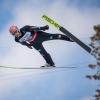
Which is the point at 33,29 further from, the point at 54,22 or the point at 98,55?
the point at 98,55

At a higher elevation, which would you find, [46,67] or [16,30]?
[16,30]

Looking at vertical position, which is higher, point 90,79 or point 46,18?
point 46,18

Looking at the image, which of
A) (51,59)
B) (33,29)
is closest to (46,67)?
(51,59)

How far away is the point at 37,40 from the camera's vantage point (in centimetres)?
2103

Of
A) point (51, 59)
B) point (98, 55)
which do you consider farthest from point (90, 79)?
point (51, 59)

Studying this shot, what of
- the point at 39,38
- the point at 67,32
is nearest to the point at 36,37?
the point at 39,38

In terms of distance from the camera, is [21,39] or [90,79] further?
[90,79]

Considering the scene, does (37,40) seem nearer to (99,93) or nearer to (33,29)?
(33,29)

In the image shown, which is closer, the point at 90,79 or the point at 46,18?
the point at 46,18

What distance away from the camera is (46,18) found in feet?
69.8

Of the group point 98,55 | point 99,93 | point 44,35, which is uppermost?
point 44,35

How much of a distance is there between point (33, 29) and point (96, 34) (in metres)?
8.93

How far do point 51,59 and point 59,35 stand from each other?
1081 millimetres

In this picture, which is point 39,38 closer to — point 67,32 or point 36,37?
point 36,37
